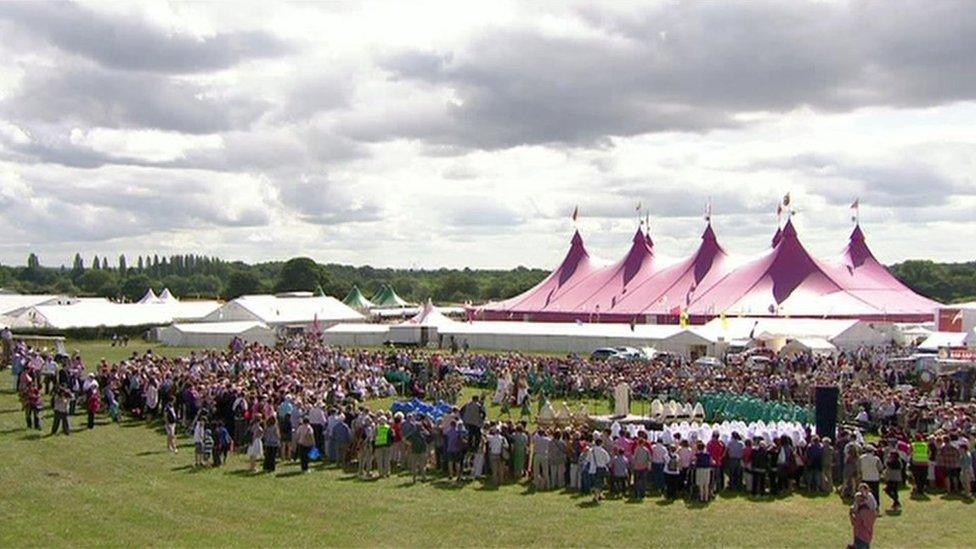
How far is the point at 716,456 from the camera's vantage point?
49.6 ft

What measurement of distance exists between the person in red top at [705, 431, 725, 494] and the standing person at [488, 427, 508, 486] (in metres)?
2.79

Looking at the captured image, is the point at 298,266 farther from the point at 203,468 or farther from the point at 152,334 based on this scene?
the point at 203,468

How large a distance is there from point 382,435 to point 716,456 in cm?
469

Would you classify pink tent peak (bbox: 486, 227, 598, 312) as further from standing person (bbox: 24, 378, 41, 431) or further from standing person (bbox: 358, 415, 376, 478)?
standing person (bbox: 358, 415, 376, 478)

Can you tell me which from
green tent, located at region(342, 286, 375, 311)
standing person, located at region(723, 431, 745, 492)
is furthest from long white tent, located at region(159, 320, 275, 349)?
standing person, located at region(723, 431, 745, 492)

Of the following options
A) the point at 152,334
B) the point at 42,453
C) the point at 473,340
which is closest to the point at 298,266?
the point at 152,334

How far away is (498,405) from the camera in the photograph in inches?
1037

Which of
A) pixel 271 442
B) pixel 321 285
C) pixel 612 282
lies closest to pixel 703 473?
pixel 271 442

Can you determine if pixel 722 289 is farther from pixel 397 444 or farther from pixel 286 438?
pixel 397 444

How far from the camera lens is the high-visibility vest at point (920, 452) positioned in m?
15.4

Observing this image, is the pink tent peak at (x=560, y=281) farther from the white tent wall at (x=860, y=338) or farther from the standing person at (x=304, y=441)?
the standing person at (x=304, y=441)

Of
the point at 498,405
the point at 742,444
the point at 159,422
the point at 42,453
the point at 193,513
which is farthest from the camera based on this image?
the point at 498,405

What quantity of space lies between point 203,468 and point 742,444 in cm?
759

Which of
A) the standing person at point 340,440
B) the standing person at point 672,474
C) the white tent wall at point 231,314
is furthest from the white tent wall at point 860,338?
the white tent wall at point 231,314
